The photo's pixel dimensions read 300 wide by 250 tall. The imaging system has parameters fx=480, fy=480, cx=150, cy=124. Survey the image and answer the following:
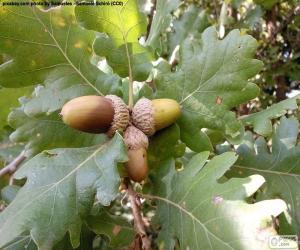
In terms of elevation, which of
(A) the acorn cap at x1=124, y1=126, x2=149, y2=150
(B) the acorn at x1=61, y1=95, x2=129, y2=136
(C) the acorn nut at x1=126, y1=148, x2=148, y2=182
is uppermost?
(B) the acorn at x1=61, y1=95, x2=129, y2=136

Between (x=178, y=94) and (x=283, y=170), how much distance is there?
421 mm

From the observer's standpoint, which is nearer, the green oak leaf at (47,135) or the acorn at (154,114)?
the acorn at (154,114)

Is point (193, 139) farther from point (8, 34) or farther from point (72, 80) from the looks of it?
point (8, 34)

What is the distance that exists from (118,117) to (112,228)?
35cm

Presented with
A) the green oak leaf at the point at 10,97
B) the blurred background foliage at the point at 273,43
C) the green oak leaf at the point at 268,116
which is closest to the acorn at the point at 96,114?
the green oak leaf at the point at 268,116

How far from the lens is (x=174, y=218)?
1241mm

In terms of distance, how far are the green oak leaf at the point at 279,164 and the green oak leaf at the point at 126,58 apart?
44cm

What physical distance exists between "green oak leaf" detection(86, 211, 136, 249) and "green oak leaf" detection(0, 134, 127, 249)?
0.69 ft

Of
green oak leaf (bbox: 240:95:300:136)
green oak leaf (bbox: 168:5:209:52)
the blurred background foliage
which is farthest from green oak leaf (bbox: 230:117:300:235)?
the blurred background foliage

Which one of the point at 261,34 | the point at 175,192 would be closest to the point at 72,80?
the point at 175,192

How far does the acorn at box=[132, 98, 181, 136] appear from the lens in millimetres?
1353

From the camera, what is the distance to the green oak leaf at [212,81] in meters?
1.36

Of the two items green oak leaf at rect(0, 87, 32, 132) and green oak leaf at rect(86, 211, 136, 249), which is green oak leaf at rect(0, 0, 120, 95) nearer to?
green oak leaf at rect(86, 211, 136, 249)

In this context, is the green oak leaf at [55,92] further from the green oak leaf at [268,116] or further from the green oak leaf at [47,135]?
the green oak leaf at [268,116]
